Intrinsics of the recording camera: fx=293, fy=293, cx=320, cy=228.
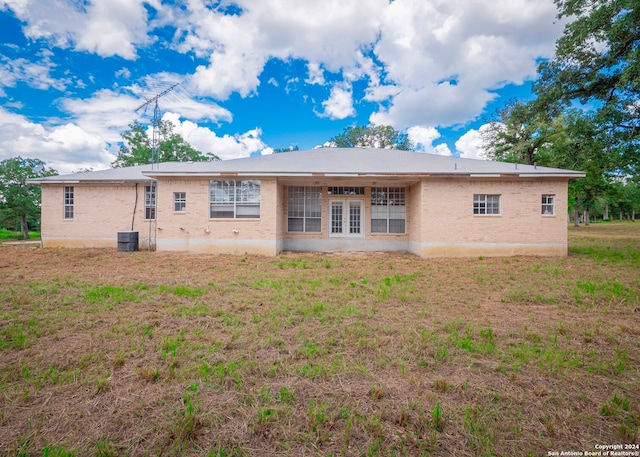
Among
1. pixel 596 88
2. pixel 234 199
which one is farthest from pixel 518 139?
pixel 234 199

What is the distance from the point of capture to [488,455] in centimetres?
201

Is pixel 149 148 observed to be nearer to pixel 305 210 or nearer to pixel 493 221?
pixel 305 210

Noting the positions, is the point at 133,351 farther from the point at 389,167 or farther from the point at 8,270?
the point at 389,167

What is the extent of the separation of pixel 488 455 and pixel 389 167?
11283 mm

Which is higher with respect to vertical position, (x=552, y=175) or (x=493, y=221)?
(x=552, y=175)

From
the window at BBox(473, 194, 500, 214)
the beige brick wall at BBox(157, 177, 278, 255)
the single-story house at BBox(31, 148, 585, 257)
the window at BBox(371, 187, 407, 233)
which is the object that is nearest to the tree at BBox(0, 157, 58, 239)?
the single-story house at BBox(31, 148, 585, 257)

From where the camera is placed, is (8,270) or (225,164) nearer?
(8,270)

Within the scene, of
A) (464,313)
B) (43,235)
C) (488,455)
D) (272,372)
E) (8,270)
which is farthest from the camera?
(43,235)

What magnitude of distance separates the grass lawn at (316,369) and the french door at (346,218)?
7223 mm

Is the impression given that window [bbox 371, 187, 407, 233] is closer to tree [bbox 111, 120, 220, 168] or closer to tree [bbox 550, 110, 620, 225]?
tree [bbox 550, 110, 620, 225]

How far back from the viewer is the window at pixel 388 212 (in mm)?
13758

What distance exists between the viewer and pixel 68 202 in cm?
1386

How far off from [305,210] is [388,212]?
3915mm

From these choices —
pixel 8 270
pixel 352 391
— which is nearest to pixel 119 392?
pixel 352 391
